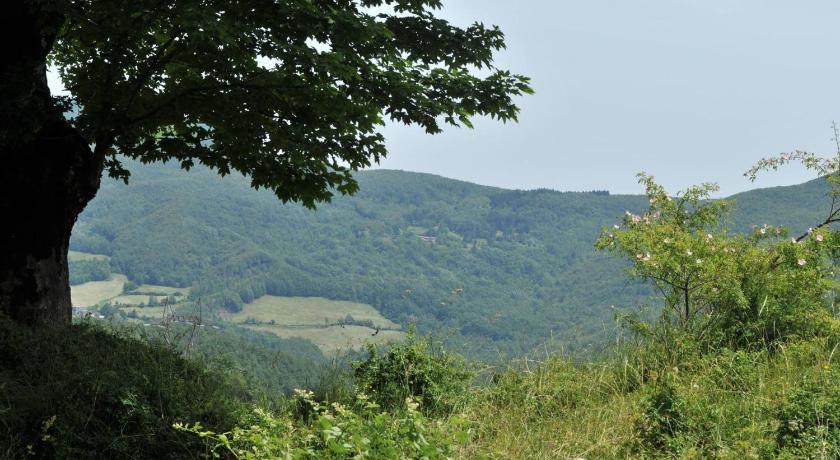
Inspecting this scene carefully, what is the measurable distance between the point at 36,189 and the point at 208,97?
A: 2.32m

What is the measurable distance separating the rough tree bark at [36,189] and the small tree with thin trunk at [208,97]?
0.02 meters

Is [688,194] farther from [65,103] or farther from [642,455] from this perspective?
[65,103]

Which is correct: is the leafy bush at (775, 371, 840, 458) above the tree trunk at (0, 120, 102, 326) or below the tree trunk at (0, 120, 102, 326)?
below

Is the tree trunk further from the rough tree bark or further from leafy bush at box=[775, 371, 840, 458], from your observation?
leafy bush at box=[775, 371, 840, 458]

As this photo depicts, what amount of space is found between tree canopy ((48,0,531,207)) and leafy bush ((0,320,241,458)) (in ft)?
9.93

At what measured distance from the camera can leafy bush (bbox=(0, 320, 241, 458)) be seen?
530 cm

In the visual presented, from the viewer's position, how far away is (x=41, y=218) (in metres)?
8.29

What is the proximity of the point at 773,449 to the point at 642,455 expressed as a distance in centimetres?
96

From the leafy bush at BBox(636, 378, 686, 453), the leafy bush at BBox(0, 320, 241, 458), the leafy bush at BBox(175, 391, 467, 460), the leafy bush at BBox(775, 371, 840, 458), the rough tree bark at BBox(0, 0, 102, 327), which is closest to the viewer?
the leafy bush at BBox(175, 391, 467, 460)

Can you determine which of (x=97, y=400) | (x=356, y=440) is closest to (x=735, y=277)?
(x=356, y=440)

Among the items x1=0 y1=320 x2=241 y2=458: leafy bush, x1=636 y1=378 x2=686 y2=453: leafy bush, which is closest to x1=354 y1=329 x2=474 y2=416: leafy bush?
x1=0 y1=320 x2=241 y2=458: leafy bush

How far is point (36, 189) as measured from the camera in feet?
26.9

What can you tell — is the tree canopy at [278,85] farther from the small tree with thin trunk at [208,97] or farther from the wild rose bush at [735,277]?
the wild rose bush at [735,277]

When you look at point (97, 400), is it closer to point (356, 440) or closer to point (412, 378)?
point (356, 440)
